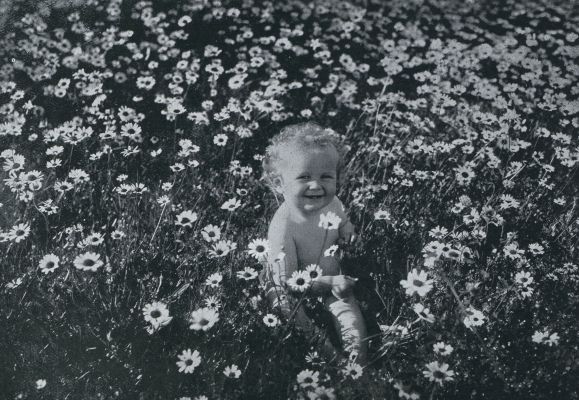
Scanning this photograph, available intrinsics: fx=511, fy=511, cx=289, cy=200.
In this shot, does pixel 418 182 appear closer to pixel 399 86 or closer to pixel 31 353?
pixel 399 86

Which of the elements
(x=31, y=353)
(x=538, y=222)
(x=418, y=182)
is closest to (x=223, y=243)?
(x=31, y=353)

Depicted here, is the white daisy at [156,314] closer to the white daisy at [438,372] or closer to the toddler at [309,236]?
the toddler at [309,236]

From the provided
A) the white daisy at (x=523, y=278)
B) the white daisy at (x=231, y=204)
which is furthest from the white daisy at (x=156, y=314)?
the white daisy at (x=523, y=278)

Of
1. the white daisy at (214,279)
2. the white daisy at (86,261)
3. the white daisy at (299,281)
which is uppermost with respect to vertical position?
the white daisy at (86,261)

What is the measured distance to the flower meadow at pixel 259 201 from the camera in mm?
1896

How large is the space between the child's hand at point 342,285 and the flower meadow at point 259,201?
8 cm

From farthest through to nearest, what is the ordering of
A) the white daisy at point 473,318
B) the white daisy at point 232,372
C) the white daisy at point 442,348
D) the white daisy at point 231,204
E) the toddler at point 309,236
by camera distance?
1. the white daisy at point 231,204
2. the toddler at point 309,236
3. the white daisy at point 473,318
4. the white daisy at point 442,348
5. the white daisy at point 232,372

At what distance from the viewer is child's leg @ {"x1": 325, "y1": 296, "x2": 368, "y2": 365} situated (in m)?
2.08

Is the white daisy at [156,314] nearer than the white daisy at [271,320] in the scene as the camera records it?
Yes

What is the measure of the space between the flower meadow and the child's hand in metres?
0.08

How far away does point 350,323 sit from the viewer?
2.18m

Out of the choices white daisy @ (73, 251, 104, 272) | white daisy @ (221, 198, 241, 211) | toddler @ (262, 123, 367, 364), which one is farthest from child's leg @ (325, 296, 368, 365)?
white daisy @ (73, 251, 104, 272)

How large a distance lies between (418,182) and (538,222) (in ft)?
2.30

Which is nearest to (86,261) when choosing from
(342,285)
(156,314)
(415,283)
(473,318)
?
(156,314)
